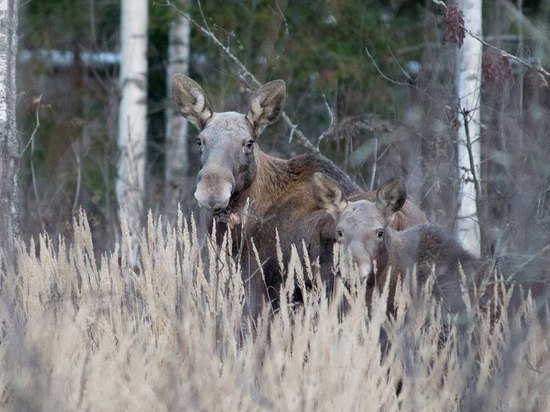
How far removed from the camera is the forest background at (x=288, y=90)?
11281 millimetres

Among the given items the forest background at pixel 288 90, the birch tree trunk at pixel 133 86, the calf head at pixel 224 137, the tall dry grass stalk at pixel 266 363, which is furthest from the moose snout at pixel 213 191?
the birch tree trunk at pixel 133 86

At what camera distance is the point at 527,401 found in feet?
19.8

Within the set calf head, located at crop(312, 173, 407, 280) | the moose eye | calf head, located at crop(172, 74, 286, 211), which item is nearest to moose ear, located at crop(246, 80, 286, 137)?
calf head, located at crop(172, 74, 286, 211)

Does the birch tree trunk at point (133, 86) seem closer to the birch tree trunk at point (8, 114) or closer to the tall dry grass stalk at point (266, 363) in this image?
the birch tree trunk at point (8, 114)

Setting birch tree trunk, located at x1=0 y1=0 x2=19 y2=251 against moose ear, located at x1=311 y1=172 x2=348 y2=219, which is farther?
birch tree trunk, located at x1=0 y1=0 x2=19 y2=251

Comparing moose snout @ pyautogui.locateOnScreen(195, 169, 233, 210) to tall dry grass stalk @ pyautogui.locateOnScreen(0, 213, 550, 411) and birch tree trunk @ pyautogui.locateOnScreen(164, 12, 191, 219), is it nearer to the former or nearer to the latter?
tall dry grass stalk @ pyautogui.locateOnScreen(0, 213, 550, 411)

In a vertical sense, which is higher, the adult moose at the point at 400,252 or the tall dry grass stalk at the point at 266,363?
the adult moose at the point at 400,252

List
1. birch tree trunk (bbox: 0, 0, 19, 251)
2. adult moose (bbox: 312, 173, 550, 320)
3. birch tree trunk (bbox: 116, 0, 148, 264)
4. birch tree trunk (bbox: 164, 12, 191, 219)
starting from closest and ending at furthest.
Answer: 1. adult moose (bbox: 312, 173, 550, 320)
2. birch tree trunk (bbox: 0, 0, 19, 251)
3. birch tree trunk (bbox: 116, 0, 148, 264)
4. birch tree trunk (bbox: 164, 12, 191, 219)

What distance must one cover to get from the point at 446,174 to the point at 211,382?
534cm

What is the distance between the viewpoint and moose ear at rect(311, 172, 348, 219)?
26.9ft

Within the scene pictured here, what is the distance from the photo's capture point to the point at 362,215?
312 inches

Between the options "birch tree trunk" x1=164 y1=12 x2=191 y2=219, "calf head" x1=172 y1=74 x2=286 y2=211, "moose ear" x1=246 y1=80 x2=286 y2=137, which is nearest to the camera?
"calf head" x1=172 y1=74 x2=286 y2=211

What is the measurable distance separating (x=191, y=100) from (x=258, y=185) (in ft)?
2.66

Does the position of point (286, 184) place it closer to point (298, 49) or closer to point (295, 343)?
point (295, 343)
